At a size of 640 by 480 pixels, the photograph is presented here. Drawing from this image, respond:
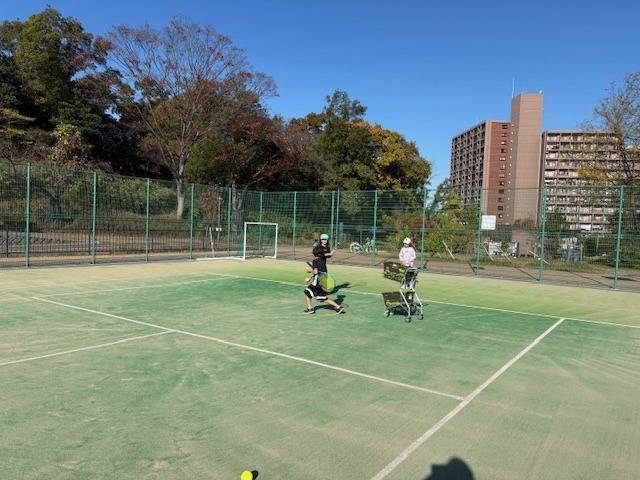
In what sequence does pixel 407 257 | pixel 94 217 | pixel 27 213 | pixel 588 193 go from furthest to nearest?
pixel 588 193 < pixel 94 217 < pixel 27 213 < pixel 407 257

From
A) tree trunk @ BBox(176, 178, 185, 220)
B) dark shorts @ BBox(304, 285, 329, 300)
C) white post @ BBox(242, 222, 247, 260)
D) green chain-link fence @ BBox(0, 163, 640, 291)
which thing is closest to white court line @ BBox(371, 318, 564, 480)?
dark shorts @ BBox(304, 285, 329, 300)

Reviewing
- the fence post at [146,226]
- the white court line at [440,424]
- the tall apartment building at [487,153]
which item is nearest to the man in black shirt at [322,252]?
the white court line at [440,424]

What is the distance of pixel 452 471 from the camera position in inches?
143

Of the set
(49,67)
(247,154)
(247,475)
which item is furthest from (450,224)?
(49,67)

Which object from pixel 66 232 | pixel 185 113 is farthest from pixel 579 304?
pixel 185 113

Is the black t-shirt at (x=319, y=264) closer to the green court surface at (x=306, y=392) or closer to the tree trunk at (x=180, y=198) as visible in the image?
the green court surface at (x=306, y=392)

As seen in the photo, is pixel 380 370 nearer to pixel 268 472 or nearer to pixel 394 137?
pixel 268 472

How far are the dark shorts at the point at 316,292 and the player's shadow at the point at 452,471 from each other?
231 inches

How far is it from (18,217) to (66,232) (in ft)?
5.03

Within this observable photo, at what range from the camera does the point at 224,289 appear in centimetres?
1248

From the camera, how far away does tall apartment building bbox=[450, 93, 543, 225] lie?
20.5 metres

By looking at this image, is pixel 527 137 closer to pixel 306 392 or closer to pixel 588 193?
pixel 588 193

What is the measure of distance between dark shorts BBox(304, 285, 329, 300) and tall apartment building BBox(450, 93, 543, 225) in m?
10.1

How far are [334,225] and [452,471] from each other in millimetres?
18821
